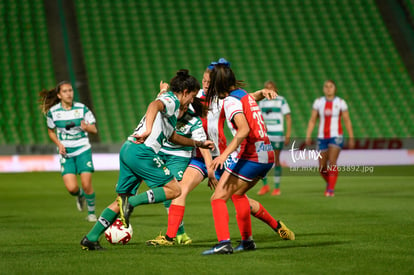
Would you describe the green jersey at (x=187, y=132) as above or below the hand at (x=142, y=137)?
below

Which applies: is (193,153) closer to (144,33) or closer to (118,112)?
(118,112)

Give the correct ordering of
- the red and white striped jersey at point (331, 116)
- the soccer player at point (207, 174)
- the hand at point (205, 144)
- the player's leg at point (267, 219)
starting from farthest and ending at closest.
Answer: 1. the red and white striped jersey at point (331, 116)
2. the player's leg at point (267, 219)
3. the soccer player at point (207, 174)
4. the hand at point (205, 144)

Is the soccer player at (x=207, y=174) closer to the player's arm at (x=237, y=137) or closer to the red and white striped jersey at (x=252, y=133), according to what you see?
the red and white striped jersey at (x=252, y=133)

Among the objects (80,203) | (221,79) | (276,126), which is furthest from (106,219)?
(276,126)

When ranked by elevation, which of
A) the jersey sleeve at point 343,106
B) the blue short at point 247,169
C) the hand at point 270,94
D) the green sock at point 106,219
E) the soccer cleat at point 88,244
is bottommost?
the soccer cleat at point 88,244

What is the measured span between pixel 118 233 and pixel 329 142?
7.66 m

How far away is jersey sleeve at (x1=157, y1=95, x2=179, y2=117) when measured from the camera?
6.68 metres

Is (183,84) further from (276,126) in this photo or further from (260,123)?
(276,126)

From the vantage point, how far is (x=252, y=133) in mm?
6676

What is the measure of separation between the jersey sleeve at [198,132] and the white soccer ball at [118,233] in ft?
4.68

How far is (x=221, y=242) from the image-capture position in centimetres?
668

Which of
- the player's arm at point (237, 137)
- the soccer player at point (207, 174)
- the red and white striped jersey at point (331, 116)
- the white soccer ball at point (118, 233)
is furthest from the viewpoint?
the red and white striped jersey at point (331, 116)

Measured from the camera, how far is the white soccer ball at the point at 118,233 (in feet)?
22.7

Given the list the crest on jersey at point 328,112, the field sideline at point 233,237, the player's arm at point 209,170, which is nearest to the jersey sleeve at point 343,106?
the crest on jersey at point 328,112
